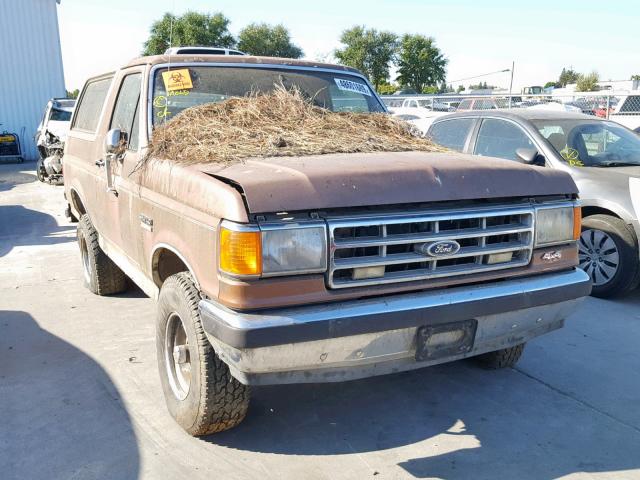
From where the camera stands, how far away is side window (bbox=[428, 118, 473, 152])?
22.4ft

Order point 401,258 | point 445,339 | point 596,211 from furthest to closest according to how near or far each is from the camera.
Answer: point 596,211
point 445,339
point 401,258

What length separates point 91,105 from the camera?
5.55 m

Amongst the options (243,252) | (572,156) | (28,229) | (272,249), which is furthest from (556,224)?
(28,229)

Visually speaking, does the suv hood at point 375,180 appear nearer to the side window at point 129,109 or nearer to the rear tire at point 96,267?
the side window at point 129,109

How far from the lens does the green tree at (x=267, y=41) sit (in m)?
50.4

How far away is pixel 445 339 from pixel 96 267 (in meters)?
3.68

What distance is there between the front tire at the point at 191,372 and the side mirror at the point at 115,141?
3.83ft

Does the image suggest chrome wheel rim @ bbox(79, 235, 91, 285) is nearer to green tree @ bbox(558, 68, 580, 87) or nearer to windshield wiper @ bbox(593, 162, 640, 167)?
windshield wiper @ bbox(593, 162, 640, 167)

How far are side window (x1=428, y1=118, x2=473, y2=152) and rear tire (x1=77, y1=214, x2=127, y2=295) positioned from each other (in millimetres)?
3738

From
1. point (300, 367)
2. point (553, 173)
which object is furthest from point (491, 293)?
point (300, 367)

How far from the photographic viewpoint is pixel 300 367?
8.60 feet

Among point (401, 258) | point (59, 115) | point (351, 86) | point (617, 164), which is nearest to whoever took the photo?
point (401, 258)

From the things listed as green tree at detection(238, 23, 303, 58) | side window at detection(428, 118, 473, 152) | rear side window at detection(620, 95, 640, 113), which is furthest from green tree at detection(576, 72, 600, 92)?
side window at detection(428, 118, 473, 152)

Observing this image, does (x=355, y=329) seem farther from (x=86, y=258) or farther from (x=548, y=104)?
(x=548, y=104)
